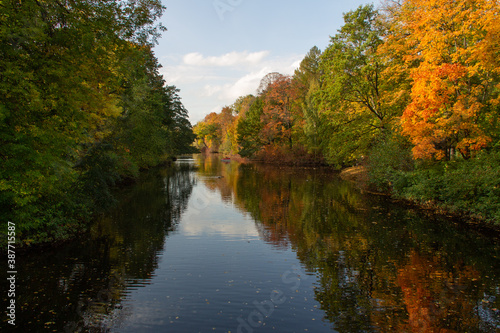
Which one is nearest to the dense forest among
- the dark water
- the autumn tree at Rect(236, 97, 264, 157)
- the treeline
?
the dark water

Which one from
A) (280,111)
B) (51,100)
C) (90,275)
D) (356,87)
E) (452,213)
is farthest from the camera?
(280,111)

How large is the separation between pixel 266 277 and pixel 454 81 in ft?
48.1

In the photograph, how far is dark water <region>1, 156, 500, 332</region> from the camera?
6254 mm

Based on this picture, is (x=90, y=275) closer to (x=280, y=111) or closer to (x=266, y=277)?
(x=266, y=277)

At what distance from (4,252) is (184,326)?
22.6ft

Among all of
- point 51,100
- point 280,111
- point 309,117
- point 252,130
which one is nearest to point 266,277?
point 51,100

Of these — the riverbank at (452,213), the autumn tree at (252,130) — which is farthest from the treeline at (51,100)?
the autumn tree at (252,130)

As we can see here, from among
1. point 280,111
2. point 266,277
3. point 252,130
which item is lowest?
point 266,277

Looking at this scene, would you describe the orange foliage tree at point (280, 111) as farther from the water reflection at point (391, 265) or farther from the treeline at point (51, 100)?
the treeline at point (51, 100)

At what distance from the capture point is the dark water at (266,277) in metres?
6.25

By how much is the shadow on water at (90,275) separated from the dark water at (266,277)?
3cm

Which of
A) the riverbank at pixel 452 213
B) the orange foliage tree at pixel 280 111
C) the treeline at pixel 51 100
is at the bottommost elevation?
the riverbank at pixel 452 213

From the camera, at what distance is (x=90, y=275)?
8492 millimetres

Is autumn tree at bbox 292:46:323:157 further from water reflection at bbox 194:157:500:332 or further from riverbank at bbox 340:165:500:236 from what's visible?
water reflection at bbox 194:157:500:332
